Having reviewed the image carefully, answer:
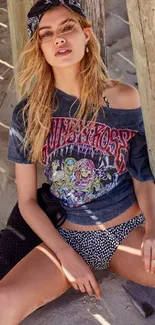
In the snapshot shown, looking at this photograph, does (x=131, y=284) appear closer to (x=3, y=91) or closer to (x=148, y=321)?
(x=148, y=321)

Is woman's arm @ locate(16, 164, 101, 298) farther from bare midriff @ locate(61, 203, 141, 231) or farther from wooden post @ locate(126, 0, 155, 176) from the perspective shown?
A: wooden post @ locate(126, 0, 155, 176)

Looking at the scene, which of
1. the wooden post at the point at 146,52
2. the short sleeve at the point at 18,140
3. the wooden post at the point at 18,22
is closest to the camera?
the wooden post at the point at 146,52

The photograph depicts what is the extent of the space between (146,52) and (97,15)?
0.70 metres

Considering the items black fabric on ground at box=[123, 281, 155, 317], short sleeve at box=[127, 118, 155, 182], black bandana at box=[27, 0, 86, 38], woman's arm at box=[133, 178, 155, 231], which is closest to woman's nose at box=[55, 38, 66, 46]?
black bandana at box=[27, 0, 86, 38]

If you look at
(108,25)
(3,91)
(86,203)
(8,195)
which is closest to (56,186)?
(86,203)

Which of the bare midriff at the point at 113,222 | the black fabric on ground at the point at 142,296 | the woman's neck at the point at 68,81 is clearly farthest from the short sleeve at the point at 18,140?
the black fabric on ground at the point at 142,296

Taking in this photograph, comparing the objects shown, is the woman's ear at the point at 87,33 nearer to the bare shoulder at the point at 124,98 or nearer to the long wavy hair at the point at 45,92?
the long wavy hair at the point at 45,92

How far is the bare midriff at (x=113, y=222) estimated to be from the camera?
229cm

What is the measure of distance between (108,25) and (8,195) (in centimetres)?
213

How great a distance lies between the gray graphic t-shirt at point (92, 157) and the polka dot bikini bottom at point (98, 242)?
0.15 ft

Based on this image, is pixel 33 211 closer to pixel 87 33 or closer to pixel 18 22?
pixel 87 33

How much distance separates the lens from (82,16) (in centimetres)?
222

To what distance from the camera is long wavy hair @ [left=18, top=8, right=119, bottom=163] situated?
2.23 metres

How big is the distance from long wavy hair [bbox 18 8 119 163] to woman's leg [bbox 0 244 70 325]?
0.34 meters
